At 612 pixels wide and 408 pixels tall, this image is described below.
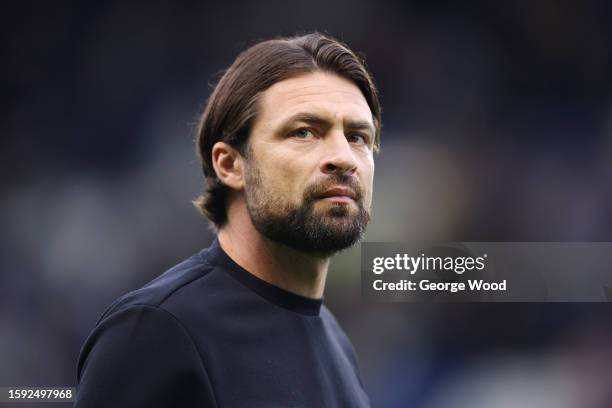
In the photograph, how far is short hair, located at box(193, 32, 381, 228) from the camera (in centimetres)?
174

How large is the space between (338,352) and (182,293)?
0.54m

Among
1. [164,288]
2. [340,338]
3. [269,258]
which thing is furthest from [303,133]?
[340,338]

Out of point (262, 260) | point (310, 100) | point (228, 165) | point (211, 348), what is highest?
point (310, 100)

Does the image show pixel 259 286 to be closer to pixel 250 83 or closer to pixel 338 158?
pixel 338 158

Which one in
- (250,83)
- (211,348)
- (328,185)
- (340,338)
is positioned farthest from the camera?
(340,338)

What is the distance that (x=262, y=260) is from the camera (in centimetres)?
170

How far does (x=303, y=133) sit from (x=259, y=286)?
1.23ft

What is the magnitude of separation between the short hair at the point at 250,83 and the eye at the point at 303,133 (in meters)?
0.13

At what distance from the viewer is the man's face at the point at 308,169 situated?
1.62 metres

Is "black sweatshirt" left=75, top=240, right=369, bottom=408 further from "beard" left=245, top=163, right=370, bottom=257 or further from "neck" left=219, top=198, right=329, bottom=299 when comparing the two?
"beard" left=245, top=163, right=370, bottom=257

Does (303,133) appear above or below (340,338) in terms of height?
above

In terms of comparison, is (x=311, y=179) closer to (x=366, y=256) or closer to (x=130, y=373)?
(x=130, y=373)

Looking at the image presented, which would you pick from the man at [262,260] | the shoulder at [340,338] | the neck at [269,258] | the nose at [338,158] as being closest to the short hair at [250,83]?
the man at [262,260]

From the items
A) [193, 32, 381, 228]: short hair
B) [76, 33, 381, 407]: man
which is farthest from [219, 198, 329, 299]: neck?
[193, 32, 381, 228]: short hair
